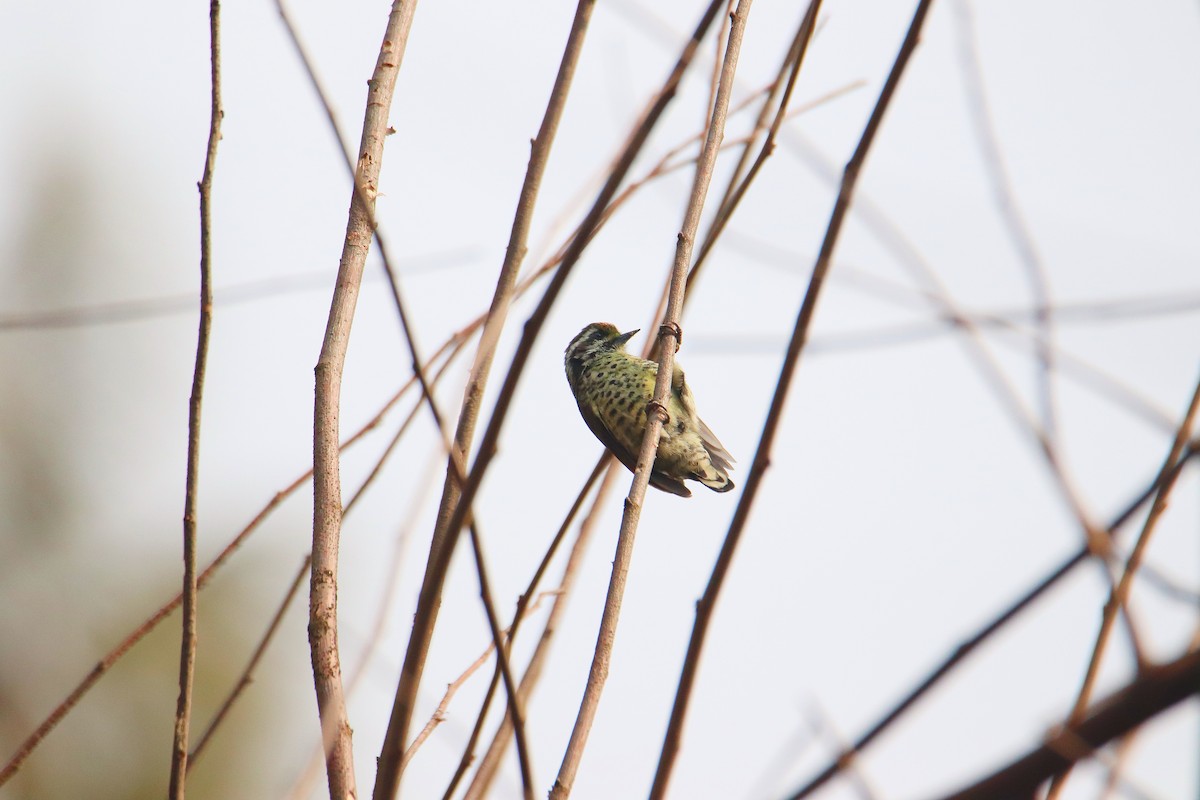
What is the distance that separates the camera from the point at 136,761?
1019cm

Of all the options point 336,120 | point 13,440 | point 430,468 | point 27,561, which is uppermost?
point 13,440

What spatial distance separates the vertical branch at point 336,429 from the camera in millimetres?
1615

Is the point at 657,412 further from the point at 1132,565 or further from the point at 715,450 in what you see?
the point at 715,450

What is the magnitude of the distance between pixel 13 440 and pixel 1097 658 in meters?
15.6

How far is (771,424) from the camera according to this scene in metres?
1.02

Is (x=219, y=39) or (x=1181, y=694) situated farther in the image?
(x=219, y=39)

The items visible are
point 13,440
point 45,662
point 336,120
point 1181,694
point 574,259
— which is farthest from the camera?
point 13,440

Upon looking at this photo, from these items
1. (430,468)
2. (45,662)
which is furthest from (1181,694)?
(45,662)

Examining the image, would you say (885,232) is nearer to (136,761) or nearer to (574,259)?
(574,259)

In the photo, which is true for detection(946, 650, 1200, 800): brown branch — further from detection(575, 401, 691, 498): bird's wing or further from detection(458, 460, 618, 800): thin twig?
detection(575, 401, 691, 498): bird's wing

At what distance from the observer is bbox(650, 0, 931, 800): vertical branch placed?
3.21 feet

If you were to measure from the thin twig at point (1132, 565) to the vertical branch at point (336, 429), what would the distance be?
1.02m

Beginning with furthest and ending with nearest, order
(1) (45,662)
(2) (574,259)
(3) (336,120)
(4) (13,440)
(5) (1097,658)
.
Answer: (4) (13,440) → (1) (45,662) → (3) (336,120) → (5) (1097,658) → (2) (574,259)

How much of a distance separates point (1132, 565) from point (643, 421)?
11.7 ft
